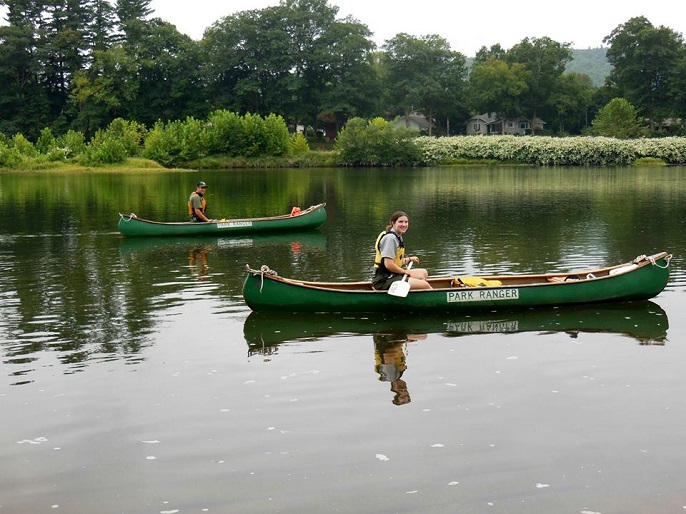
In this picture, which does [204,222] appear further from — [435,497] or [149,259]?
[435,497]

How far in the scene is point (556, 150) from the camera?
83625mm

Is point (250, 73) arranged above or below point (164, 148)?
above

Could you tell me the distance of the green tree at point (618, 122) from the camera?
98.4 m

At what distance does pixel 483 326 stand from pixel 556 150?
72139 millimetres

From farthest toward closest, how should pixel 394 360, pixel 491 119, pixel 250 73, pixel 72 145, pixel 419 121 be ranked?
pixel 419 121 → pixel 491 119 → pixel 250 73 → pixel 72 145 → pixel 394 360

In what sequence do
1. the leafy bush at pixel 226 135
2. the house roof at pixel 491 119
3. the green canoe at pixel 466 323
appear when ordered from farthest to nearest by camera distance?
1. the house roof at pixel 491 119
2. the leafy bush at pixel 226 135
3. the green canoe at pixel 466 323

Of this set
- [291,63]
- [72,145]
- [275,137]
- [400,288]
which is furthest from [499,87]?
[400,288]

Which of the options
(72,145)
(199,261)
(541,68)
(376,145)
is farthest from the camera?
(541,68)

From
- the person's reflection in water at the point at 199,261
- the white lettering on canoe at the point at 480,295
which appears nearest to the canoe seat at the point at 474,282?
the white lettering on canoe at the point at 480,295

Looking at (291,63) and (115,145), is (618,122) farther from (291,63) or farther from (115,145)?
(115,145)

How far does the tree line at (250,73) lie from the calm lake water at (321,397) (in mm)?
82320

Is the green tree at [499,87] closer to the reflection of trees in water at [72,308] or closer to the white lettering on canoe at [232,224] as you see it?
the white lettering on canoe at [232,224]

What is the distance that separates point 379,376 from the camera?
39.5 feet

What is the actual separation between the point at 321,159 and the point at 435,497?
79.0 m
